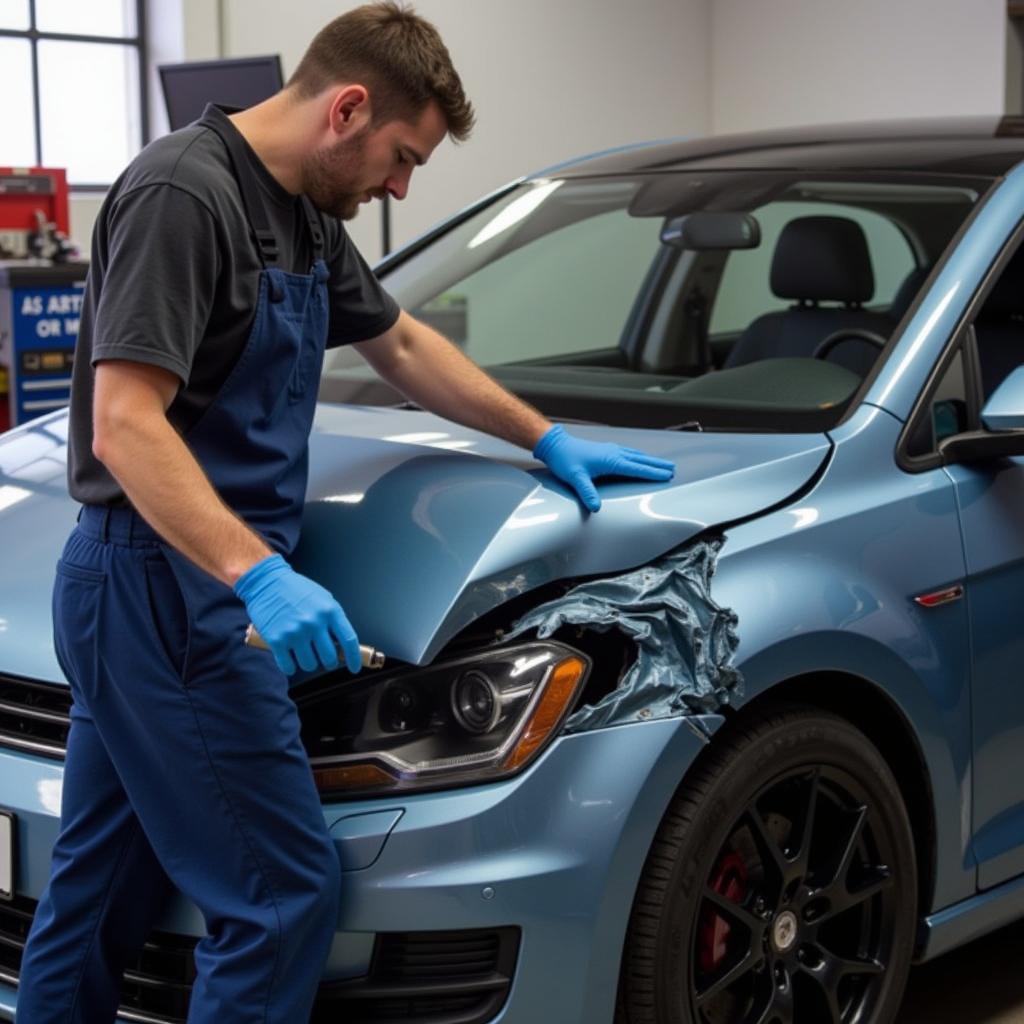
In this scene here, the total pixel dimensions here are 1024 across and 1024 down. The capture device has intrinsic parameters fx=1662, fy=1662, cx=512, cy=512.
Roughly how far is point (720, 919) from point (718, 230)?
4.31 feet

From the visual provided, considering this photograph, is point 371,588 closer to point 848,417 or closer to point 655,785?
point 655,785

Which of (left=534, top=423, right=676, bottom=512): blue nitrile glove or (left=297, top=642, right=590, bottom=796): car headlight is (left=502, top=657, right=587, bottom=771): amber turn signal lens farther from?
(left=534, top=423, right=676, bottom=512): blue nitrile glove

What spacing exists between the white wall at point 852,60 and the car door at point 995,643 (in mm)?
7109

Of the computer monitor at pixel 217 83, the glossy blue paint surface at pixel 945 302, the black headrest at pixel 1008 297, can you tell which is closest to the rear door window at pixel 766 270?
the black headrest at pixel 1008 297

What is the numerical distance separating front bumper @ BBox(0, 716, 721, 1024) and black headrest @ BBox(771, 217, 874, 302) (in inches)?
55.7

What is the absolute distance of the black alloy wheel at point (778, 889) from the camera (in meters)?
1.84

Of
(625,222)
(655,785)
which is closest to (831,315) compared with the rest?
(625,222)

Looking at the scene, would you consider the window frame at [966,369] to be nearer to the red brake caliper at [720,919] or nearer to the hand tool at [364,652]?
the red brake caliper at [720,919]

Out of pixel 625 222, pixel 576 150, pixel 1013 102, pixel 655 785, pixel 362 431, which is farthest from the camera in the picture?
pixel 576 150

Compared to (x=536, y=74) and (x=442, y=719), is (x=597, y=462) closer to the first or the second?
(x=442, y=719)

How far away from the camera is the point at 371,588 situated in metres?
1.85

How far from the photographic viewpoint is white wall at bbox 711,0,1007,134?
353 inches

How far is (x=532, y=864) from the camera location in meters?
1.72

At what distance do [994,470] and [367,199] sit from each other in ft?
3.15
